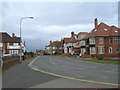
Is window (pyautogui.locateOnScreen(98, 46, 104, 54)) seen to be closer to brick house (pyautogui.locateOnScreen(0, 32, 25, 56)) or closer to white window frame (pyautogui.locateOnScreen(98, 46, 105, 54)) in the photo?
white window frame (pyautogui.locateOnScreen(98, 46, 105, 54))

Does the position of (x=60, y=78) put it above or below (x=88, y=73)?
Answer: above

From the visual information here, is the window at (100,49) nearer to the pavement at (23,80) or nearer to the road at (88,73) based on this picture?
the road at (88,73)

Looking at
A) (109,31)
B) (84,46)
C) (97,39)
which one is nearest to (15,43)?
(84,46)

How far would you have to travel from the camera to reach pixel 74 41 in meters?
67.1

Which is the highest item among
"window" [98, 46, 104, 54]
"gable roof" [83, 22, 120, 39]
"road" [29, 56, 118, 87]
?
"gable roof" [83, 22, 120, 39]

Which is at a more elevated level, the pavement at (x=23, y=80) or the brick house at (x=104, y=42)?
the brick house at (x=104, y=42)

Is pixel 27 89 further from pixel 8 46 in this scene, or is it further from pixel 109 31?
pixel 8 46

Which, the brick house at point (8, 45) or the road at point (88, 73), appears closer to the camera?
the road at point (88, 73)

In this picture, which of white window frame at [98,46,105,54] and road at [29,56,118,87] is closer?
road at [29,56,118,87]

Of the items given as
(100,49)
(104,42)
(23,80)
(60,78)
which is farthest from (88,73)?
(104,42)

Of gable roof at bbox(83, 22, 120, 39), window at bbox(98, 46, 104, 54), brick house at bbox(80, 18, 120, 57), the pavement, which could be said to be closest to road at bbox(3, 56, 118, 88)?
the pavement

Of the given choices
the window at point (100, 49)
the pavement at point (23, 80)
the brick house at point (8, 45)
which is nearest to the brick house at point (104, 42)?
the window at point (100, 49)

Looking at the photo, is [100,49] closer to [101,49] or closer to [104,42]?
[101,49]

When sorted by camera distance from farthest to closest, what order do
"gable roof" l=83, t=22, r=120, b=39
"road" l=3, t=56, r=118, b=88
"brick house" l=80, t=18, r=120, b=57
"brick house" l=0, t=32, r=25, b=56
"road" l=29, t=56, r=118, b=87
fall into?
"brick house" l=0, t=32, r=25, b=56 → "gable roof" l=83, t=22, r=120, b=39 → "brick house" l=80, t=18, r=120, b=57 → "road" l=29, t=56, r=118, b=87 → "road" l=3, t=56, r=118, b=88
